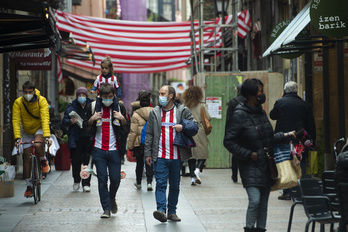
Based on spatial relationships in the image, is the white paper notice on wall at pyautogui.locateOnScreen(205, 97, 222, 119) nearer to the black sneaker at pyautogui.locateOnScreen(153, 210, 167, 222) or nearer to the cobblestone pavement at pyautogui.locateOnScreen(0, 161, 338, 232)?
the cobblestone pavement at pyautogui.locateOnScreen(0, 161, 338, 232)

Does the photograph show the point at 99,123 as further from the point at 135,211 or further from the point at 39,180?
the point at 39,180

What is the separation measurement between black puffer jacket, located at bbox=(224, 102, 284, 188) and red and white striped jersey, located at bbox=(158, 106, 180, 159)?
199 centimetres

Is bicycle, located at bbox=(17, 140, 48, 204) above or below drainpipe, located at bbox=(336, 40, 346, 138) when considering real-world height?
below

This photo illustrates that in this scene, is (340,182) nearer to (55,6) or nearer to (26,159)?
(26,159)

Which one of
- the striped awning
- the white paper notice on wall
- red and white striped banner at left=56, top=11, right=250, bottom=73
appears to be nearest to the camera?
the striped awning

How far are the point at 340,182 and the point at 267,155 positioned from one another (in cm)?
182

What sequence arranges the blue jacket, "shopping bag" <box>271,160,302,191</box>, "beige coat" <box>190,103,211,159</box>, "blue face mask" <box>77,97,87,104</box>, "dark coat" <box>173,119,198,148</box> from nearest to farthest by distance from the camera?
"shopping bag" <box>271,160,302,191</box> < "dark coat" <box>173,119,198,148</box> < "blue face mask" <box>77,97,87,104</box> < the blue jacket < "beige coat" <box>190,103,211,159</box>

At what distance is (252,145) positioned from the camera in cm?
703

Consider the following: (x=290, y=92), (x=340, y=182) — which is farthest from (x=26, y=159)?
(x=340, y=182)

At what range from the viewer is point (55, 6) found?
21875 millimetres

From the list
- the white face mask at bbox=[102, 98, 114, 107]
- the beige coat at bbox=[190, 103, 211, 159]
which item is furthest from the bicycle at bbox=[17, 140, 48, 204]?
the beige coat at bbox=[190, 103, 211, 159]

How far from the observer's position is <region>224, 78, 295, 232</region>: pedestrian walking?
6.98 meters

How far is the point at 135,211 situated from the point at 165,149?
1452 mm

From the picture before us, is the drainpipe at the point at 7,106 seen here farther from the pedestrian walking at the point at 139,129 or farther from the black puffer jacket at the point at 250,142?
the black puffer jacket at the point at 250,142
